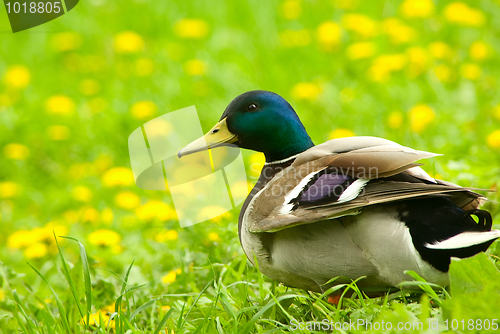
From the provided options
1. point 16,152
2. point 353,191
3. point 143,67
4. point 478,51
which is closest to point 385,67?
point 478,51

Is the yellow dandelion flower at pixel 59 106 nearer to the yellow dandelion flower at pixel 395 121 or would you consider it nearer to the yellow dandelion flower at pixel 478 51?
the yellow dandelion flower at pixel 395 121

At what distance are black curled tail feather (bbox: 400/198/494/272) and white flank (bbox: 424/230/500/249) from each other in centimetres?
1

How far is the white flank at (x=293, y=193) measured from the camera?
1986mm

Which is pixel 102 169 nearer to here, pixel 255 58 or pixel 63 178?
pixel 63 178

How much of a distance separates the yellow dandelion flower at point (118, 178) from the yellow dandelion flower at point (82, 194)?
15 cm

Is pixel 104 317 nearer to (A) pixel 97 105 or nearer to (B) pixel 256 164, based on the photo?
(B) pixel 256 164

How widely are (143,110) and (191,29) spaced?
129 cm

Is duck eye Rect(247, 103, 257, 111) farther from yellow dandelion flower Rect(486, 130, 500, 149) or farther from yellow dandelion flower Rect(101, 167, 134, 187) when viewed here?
yellow dandelion flower Rect(101, 167, 134, 187)

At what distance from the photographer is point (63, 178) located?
181 inches

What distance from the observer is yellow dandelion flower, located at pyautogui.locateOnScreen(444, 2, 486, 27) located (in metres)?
5.06

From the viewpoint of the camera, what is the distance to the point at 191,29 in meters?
5.45

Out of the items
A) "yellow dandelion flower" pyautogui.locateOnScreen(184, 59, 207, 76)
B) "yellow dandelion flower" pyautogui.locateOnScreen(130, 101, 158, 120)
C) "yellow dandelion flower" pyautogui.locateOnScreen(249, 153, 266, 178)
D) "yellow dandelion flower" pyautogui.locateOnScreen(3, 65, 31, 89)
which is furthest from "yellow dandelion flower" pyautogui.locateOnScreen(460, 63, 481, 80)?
"yellow dandelion flower" pyautogui.locateOnScreen(3, 65, 31, 89)

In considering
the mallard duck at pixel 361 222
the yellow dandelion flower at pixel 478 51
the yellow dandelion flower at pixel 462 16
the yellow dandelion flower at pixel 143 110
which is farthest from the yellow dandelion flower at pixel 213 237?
the yellow dandelion flower at pixel 462 16

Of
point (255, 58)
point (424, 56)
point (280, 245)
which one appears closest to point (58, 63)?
point (255, 58)
